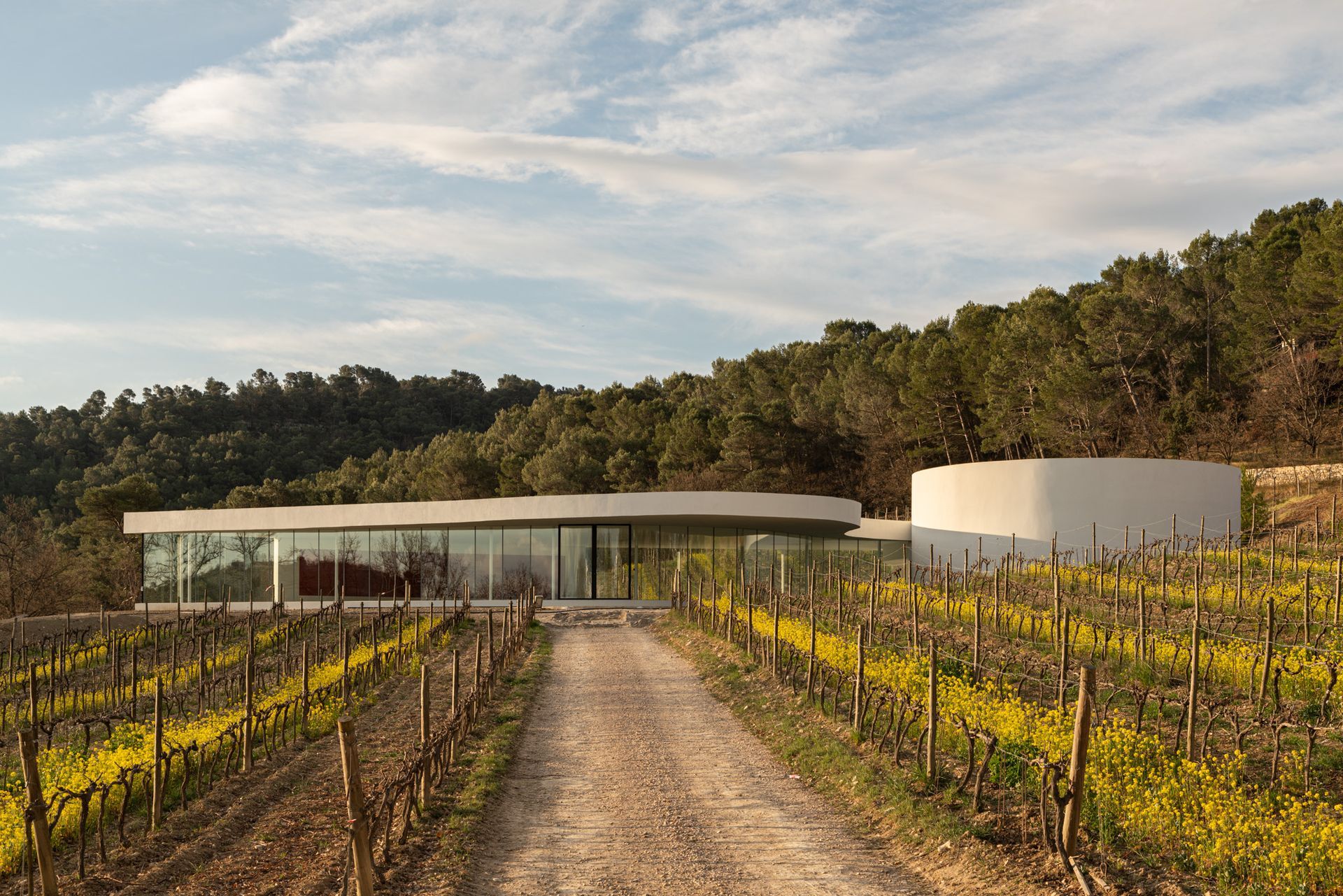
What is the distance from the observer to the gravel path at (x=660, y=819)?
7.34m

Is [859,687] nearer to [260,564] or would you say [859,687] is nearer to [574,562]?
[574,562]

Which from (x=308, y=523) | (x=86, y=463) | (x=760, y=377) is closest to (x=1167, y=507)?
(x=308, y=523)

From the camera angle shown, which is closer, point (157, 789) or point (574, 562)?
point (157, 789)

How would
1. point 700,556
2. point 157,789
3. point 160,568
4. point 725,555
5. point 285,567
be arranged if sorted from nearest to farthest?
point 157,789, point 700,556, point 725,555, point 285,567, point 160,568

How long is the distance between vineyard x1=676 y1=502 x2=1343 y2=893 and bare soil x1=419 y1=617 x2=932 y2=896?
1162 millimetres

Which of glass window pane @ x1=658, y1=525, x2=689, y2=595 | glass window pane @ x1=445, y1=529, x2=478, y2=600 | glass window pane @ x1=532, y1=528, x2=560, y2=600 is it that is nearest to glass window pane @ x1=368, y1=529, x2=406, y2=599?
glass window pane @ x1=445, y1=529, x2=478, y2=600

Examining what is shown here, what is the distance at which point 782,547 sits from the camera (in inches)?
1296

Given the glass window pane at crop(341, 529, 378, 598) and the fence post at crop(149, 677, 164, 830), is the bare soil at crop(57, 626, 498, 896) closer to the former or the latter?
the fence post at crop(149, 677, 164, 830)

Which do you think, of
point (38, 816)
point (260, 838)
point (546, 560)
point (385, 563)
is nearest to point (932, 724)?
point (260, 838)

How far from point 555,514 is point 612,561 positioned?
8.54 ft

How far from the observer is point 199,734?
1092cm


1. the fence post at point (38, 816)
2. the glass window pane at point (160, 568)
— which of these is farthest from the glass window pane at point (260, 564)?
the fence post at point (38, 816)

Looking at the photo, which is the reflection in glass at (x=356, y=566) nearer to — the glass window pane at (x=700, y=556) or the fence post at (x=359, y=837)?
the glass window pane at (x=700, y=556)

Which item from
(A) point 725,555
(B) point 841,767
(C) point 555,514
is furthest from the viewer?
(A) point 725,555
